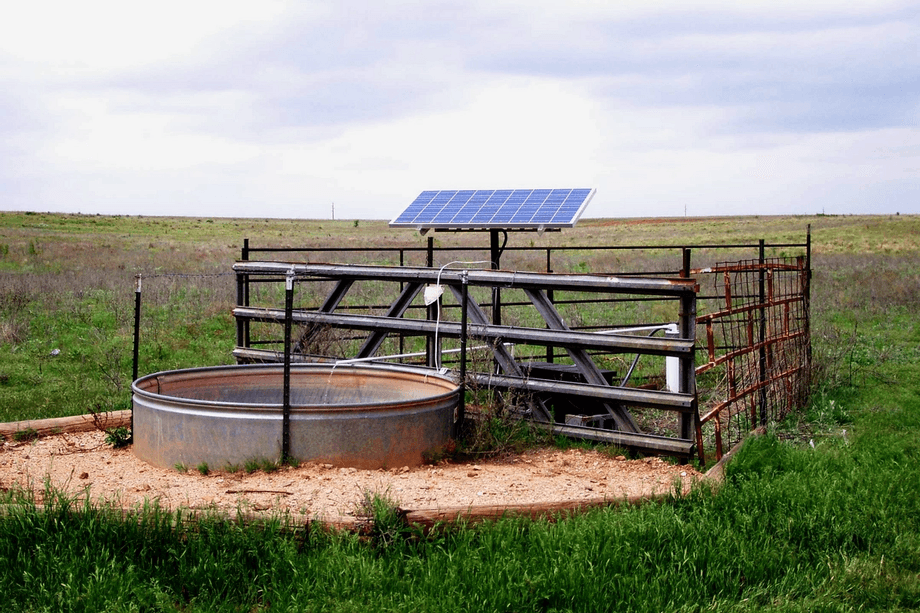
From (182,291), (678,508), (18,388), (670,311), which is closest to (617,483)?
(678,508)

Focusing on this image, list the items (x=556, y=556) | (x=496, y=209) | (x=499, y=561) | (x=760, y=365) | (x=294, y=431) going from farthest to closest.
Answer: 1. (x=496, y=209)
2. (x=760, y=365)
3. (x=294, y=431)
4. (x=556, y=556)
5. (x=499, y=561)

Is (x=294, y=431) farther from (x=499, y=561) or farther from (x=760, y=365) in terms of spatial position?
(x=760, y=365)

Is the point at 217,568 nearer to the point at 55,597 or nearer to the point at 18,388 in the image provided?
the point at 55,597

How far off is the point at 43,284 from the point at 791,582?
20409mm

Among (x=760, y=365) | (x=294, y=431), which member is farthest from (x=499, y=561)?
(x=760, y=365)

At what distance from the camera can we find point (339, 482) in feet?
19.2

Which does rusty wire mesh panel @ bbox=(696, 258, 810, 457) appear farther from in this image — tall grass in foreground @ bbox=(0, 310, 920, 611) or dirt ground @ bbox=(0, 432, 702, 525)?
tall grass in foreground @ bbox=(0, 310, 920, 611)

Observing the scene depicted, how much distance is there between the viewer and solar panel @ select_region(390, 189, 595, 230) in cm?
939

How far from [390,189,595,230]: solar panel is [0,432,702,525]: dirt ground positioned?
3180 millimetres

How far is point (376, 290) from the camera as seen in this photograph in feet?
68.9

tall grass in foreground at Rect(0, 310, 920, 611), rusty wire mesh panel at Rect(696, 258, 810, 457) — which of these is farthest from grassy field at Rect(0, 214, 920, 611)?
rusty wire mesh panel at Rect(696, 258, 810, 457)

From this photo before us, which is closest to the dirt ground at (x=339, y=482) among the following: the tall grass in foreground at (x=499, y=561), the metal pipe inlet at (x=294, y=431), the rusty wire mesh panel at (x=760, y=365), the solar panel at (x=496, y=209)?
the metal pipe inlet at (x=294, y=431)

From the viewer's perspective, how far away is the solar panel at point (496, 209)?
939cm

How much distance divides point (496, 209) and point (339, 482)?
204 inches
